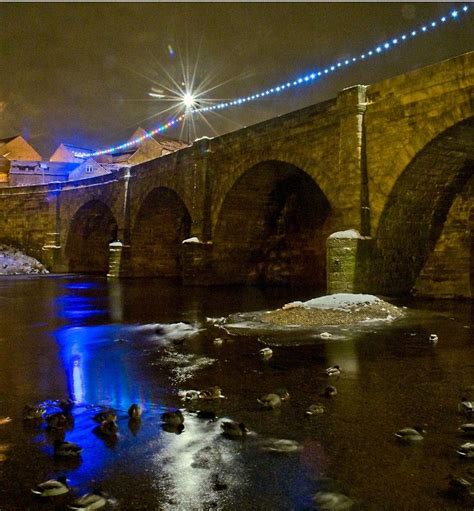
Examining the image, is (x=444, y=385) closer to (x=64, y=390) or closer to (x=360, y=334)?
(x=360, y=334)

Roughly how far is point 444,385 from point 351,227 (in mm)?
9300

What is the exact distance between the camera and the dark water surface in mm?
2990

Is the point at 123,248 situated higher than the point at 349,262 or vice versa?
the point at 123,248

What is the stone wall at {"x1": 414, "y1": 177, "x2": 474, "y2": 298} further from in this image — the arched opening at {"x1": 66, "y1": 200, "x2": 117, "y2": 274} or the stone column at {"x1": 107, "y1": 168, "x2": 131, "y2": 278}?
the arched opening at {"x1": 66, "y1": 200, "x2": 117, "y2": 274}

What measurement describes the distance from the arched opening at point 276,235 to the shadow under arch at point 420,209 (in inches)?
284

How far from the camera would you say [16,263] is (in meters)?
36.6

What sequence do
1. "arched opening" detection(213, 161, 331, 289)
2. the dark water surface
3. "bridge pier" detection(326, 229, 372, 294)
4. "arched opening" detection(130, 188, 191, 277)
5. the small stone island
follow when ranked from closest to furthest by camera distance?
the dark water surface
the small stone island
"bridge pier" detection(326, 229, 372, 294)
"arched opening" detection(213, 161, 331, 289)
"arched opening" detection(130, 188, 191, 277)

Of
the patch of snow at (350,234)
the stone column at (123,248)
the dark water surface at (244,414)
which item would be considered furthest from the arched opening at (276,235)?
the dark water surface at (244,414)

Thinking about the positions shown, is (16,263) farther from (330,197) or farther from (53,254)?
(330,197)

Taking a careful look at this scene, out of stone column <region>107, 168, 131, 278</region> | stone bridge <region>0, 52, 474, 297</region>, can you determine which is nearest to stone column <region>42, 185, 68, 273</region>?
stone bridge <region>0, 52, 474, 297</region>

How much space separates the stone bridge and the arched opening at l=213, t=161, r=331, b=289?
55 millimetres

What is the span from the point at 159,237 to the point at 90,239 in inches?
426

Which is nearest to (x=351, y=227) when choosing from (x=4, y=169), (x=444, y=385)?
(x=444, y=385)

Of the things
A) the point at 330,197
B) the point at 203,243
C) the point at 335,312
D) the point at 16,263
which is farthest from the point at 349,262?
the point at 16,263
